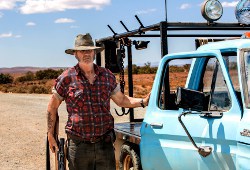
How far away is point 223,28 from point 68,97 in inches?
77.9

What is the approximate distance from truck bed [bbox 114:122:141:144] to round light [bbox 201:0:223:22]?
1413 millimetres

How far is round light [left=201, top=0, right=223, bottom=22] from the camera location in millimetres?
5160

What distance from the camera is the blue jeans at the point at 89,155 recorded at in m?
4.86

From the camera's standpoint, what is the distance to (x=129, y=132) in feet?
19.5

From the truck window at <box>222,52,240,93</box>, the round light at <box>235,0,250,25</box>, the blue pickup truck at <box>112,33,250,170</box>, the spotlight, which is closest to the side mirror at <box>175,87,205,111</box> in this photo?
the blue pickup truck at <box>112,33,250,170</box>

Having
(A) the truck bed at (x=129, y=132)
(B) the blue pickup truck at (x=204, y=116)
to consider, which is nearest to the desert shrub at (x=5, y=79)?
(A) the truck bed at (x=129, y=132)

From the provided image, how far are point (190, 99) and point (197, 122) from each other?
327 millimetres

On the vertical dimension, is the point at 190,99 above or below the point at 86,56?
below

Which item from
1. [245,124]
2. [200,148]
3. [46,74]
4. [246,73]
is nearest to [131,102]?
[200,148]

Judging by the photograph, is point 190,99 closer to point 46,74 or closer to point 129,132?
point 129,132

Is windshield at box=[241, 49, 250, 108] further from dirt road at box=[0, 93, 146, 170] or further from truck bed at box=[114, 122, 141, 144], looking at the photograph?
dirt road at box=[0, 93, 146, 170]

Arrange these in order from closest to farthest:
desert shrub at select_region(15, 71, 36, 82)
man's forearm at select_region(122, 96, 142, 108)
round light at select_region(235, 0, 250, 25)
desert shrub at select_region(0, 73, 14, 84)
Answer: round light at select_region(235, 0, 250, 25), man's forearm at select_region(122, 96, 142, 108), desert shrub at select_region(0, 73, 14, 84), desert shrub at select_region(15, 71, 36, 82)

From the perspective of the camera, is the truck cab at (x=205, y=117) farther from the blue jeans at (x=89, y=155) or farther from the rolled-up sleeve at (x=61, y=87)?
the rolled-up sleeve at (x=61, y=87)

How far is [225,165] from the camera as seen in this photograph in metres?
3.91
